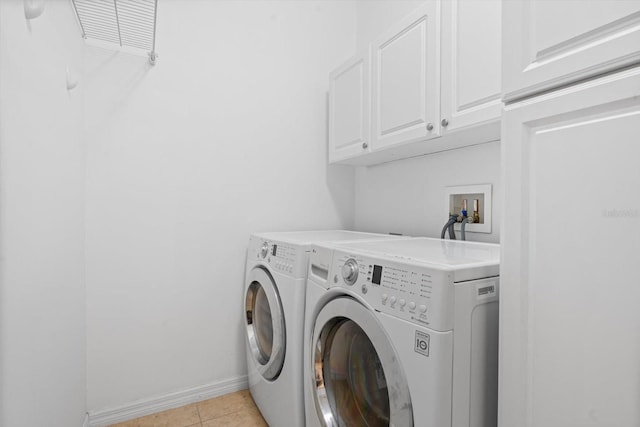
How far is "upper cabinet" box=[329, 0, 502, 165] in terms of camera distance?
1.21 metres

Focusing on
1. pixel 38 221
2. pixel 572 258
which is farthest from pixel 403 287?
pixel 38 221

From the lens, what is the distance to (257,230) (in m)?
2.08

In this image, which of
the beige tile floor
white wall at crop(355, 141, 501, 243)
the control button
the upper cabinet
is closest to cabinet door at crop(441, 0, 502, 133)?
the upper cabinet

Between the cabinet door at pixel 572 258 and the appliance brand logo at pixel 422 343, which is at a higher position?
the cabinet door at pixel 572 258

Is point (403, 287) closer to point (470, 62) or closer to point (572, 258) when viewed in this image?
point (572, 258)

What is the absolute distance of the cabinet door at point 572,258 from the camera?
0.57 m

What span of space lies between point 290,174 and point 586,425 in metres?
1.84

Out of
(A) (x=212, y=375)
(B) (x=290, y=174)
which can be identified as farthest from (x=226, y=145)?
(A) (x=212, y=375)

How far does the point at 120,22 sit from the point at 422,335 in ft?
5.82

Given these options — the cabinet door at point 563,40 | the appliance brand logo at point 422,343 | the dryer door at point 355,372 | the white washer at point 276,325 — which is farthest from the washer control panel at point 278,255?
the cabinet door at point 563,40

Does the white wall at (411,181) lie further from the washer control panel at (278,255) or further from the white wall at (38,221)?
the white wall at (38,221)

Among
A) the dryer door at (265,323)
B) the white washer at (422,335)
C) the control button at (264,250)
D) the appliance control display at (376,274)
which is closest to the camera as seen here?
the white washer at (422,335)

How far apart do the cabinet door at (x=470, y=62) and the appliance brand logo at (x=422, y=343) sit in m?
0.83

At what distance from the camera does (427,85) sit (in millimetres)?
1429
